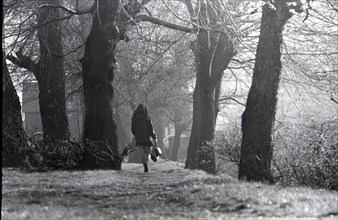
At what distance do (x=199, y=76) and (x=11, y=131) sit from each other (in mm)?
7856

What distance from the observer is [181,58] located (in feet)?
89.6

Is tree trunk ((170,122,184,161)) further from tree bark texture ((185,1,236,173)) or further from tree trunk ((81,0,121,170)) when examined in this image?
tree trunk ((81,0,121,170))

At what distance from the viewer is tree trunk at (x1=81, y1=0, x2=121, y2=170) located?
16.5 metres

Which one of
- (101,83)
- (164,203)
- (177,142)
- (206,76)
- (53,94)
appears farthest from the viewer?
(177,142)

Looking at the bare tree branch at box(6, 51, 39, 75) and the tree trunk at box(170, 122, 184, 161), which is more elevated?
the bare tree branch at box(6, 51, 39, 75)

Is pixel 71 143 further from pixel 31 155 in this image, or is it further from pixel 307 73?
pixel 307 73

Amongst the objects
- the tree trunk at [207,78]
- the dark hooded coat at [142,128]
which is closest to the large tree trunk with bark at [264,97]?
the dark hooded coat at [142,128]

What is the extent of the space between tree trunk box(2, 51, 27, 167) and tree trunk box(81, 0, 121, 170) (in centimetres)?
200

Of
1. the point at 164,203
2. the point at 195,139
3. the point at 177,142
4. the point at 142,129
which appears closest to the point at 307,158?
the point at 164,203

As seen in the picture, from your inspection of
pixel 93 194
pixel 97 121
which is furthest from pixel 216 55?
pixel 93 194

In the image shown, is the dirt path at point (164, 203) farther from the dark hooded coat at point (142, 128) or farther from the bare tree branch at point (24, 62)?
the bare tree branch at point (24, 62)

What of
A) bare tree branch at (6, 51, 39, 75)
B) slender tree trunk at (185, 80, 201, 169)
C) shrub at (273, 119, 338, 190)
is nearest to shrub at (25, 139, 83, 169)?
bare tree branch at (6, 51, 39, 75)

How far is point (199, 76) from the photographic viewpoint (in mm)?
20312

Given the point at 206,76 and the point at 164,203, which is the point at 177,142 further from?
the point at 164,203
